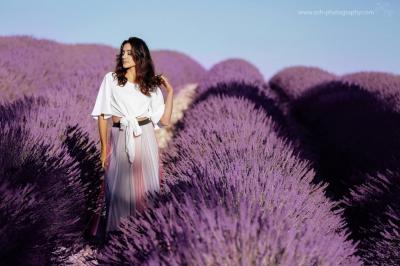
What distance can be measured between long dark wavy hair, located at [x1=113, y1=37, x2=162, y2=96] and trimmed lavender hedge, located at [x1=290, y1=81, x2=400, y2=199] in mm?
2257

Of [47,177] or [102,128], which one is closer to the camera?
[47,177]

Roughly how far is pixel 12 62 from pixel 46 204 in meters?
6.62

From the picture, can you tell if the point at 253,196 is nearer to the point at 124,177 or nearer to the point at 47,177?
the point at 124,177

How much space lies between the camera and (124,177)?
3191mm

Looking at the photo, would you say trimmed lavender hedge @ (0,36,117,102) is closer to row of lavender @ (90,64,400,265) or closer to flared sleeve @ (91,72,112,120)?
row of lavender @ (90,64,400,265)

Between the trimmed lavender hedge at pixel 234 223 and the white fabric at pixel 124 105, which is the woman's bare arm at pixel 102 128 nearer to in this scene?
the white fabric at pixel 124 105

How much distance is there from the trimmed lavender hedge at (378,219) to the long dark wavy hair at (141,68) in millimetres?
1834

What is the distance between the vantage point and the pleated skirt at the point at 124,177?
318 cm

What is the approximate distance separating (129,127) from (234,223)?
1548mm

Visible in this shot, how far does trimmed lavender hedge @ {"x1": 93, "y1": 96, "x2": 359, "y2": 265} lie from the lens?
1721 millimetres

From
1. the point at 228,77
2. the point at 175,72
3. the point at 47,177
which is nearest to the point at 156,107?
the point at 47,177

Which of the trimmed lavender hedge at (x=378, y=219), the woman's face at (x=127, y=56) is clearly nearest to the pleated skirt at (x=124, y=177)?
the woman's face at (x=127, y=56)

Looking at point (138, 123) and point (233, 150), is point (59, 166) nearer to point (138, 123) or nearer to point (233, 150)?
point (138, 123)

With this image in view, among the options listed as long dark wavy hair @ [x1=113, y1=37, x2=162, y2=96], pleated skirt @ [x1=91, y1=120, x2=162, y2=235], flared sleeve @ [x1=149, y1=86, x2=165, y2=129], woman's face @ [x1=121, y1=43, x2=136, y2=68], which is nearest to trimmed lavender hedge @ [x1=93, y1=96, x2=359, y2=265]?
pleated skirt @ [x1=91, y1=120, x2=162, y2=235]
